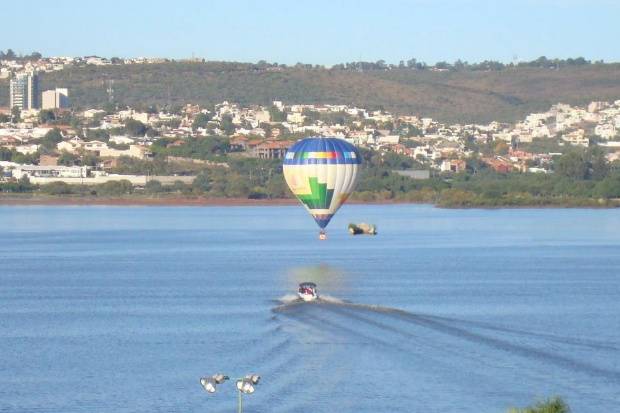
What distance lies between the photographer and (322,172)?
168ft

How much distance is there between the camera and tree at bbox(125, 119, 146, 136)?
129750mm

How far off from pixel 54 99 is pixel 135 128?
30616mm

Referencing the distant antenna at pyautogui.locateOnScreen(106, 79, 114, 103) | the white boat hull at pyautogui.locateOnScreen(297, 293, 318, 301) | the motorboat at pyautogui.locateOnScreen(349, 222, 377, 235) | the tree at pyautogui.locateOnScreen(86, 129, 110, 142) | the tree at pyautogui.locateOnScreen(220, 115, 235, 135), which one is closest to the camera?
the white boat hull at pyautogui.locateOnScreen(297, 293, 318, 301)

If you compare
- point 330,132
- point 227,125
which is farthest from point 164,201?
point 227,125

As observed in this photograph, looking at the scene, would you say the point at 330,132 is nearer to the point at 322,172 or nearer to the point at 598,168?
the point at 598,168

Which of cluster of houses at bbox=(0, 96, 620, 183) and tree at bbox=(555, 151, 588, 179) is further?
cluster of houses at bbox=(0, 96, 620, 183)

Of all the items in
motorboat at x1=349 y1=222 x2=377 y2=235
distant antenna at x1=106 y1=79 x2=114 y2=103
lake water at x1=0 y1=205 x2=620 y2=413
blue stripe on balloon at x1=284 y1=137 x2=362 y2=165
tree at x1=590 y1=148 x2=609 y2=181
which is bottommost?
lake water at x1=0 y1=205 x2=620 y2=413

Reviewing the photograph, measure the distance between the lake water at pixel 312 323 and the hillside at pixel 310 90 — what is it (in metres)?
113

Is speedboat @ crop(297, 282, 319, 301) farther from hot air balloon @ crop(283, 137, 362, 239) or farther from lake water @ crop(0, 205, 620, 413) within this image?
hot air balloon @ crop(283, 137, 362, 239)

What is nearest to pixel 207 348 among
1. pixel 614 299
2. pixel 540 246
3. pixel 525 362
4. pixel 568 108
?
pixel 525 362

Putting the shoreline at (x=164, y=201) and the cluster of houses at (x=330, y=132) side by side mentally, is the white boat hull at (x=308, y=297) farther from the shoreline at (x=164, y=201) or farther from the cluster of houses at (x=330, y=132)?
the cluster of houses at (x=330, y=132)

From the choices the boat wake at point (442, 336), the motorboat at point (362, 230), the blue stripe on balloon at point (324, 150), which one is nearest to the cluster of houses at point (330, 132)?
the motorboat at point (362, 230)

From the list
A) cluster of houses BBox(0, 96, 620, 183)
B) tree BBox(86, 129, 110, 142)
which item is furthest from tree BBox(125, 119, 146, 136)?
tree BBox(86, 129, 110, 142)

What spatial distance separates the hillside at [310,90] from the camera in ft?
570
